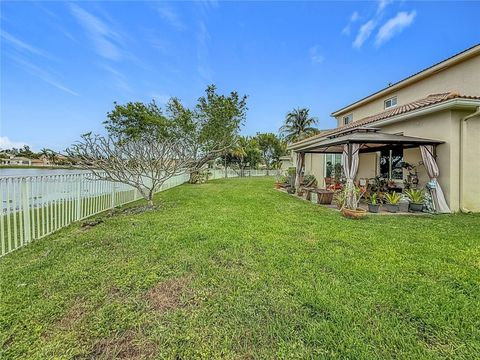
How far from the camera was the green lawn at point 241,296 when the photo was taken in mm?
2258

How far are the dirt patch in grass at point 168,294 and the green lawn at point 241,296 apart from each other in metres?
0.01

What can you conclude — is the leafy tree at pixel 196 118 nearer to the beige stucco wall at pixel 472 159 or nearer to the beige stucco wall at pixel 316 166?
the beige stucco wall at pixel 316 166

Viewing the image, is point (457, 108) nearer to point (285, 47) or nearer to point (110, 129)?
point (285, 47)

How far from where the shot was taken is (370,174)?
1261cm

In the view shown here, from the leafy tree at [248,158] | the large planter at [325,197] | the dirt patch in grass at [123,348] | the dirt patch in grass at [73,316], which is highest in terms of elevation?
the leafy tree at [248,158]

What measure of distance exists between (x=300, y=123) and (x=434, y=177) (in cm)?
3160

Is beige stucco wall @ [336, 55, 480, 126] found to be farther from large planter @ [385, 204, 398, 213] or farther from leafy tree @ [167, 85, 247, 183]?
leafy tree @ [167, 85, 247, 183]

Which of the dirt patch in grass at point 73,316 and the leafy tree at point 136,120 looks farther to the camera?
the leafy tree at point 136,120

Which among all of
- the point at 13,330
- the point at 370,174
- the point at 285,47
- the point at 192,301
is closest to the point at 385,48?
the point at 285,47

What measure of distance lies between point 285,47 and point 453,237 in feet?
44.6

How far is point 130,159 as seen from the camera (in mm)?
8875

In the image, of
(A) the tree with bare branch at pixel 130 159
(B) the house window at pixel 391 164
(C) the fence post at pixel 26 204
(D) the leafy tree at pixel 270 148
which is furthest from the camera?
(D) the leafy tree at pixel 270 148

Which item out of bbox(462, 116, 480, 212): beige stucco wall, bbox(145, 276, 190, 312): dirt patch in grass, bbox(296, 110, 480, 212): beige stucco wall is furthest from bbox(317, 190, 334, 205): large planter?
bbox(145, 276, 190, 312): dirt patch in grass

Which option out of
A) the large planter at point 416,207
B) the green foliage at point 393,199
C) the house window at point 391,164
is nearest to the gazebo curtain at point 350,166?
the green foliage at point 393,199
